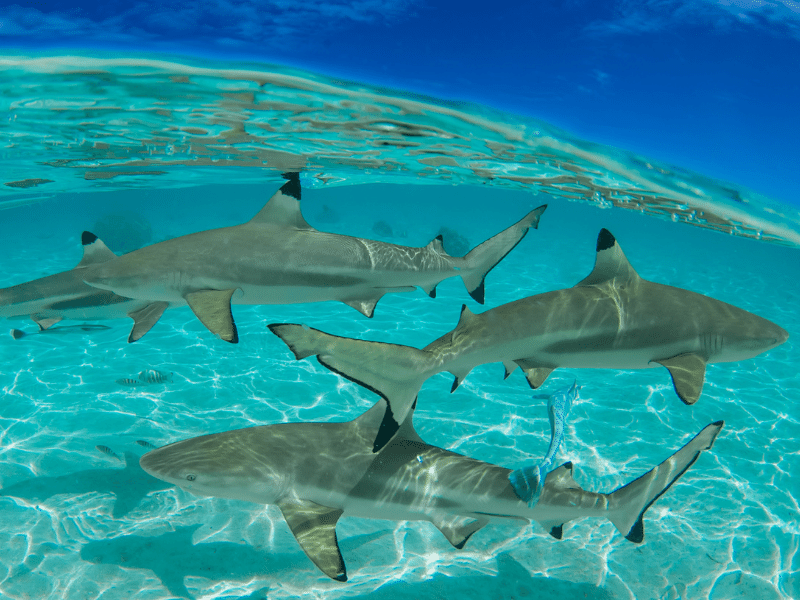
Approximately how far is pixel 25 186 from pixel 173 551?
1311 inches

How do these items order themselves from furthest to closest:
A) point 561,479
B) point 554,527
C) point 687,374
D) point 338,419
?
1. point 338,419
2. point 554,527
3. point 561,479
4. point 687,374

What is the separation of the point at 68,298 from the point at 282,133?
1180cm

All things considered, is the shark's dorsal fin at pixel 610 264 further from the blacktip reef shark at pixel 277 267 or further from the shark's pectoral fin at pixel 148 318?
the shark's pectoral fin at pixel 148 318

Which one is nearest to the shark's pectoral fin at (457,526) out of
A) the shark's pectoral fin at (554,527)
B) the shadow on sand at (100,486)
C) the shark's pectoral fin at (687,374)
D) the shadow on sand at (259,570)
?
the shark's pectoral fin at (554,527)

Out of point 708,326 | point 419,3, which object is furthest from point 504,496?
point 419,3

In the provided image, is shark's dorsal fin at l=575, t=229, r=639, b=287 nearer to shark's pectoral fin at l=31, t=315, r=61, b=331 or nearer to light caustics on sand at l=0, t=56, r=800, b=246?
shark's pectoral fin at l=31, t=315, r=61, b=331

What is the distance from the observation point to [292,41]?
8.06 m

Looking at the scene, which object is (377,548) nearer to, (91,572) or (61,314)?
(91,572)

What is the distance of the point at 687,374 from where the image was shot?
3391 millimetres

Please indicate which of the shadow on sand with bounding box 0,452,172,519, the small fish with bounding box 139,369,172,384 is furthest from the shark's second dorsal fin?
the small fish with bounding box 139,369,172,384

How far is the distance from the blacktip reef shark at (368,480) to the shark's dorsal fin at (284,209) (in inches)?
80.5

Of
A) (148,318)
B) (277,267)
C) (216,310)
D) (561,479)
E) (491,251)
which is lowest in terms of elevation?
(561,479)

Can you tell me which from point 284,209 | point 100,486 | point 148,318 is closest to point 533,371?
point 284,209

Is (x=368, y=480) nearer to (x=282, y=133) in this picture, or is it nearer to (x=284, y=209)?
(x=284, y=209)
